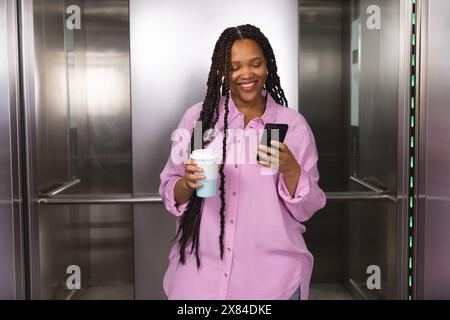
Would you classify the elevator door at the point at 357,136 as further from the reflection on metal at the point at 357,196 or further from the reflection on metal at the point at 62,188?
the reflection on metal at the point at 62,188

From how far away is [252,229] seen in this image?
1494 millimetres

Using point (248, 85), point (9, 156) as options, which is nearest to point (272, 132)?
point (248, 85)

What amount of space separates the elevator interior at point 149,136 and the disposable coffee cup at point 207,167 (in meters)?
0.84

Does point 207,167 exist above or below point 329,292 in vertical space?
above

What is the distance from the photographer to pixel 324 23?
262 centimetres

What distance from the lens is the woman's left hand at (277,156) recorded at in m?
1.35

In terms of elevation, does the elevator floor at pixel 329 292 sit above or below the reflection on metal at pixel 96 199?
below

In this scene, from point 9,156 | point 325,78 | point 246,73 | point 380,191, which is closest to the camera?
point 246,73

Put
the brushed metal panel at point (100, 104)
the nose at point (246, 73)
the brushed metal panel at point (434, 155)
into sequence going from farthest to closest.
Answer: the brushed metal panel at point (100, 104)
the brushed metal panel at point (434, 155)
the nose at point (246, 73)

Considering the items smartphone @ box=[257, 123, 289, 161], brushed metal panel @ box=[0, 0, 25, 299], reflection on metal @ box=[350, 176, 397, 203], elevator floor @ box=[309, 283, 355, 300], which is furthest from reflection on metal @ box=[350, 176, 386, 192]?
brushed metal panel @ box=[0, 0, 25, 299]


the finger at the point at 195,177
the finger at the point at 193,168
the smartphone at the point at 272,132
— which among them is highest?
the smartphone at the point at 272,132

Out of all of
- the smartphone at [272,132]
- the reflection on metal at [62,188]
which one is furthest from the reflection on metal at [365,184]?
the reflection on metal at [62,188]

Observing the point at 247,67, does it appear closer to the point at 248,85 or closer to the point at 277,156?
the point at 248,85

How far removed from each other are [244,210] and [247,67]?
1.36 feet
